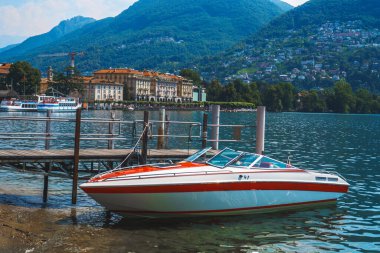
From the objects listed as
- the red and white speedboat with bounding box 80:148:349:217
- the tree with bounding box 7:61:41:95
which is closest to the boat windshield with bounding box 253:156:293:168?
the red and white speedboat with bounding box 80:148:349:217

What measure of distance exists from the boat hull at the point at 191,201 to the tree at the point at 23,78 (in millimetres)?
158674

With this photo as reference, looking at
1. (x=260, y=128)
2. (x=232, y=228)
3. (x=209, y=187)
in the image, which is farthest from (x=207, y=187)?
(x=260, y=128)

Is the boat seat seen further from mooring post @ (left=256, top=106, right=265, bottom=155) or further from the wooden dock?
the wooden dock

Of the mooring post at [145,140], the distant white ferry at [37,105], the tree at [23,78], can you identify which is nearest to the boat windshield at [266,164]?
the mooring post at [145,140]

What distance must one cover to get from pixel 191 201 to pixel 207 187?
27.4 inches

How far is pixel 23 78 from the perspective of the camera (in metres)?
168

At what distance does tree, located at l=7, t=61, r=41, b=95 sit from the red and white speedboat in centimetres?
15847

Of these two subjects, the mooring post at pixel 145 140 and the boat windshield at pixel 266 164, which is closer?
the boat windshield at pixel 266 164

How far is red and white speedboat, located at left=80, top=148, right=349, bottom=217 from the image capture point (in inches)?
633

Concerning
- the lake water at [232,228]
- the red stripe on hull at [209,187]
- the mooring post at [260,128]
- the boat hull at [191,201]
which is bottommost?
the lake water at [232,228]

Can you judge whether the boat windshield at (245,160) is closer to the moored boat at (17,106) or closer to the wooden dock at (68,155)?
the wooden dock at (68,155)

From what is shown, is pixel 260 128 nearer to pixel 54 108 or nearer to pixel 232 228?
pixel 232 228

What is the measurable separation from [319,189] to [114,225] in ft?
26.6

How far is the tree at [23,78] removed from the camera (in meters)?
168
